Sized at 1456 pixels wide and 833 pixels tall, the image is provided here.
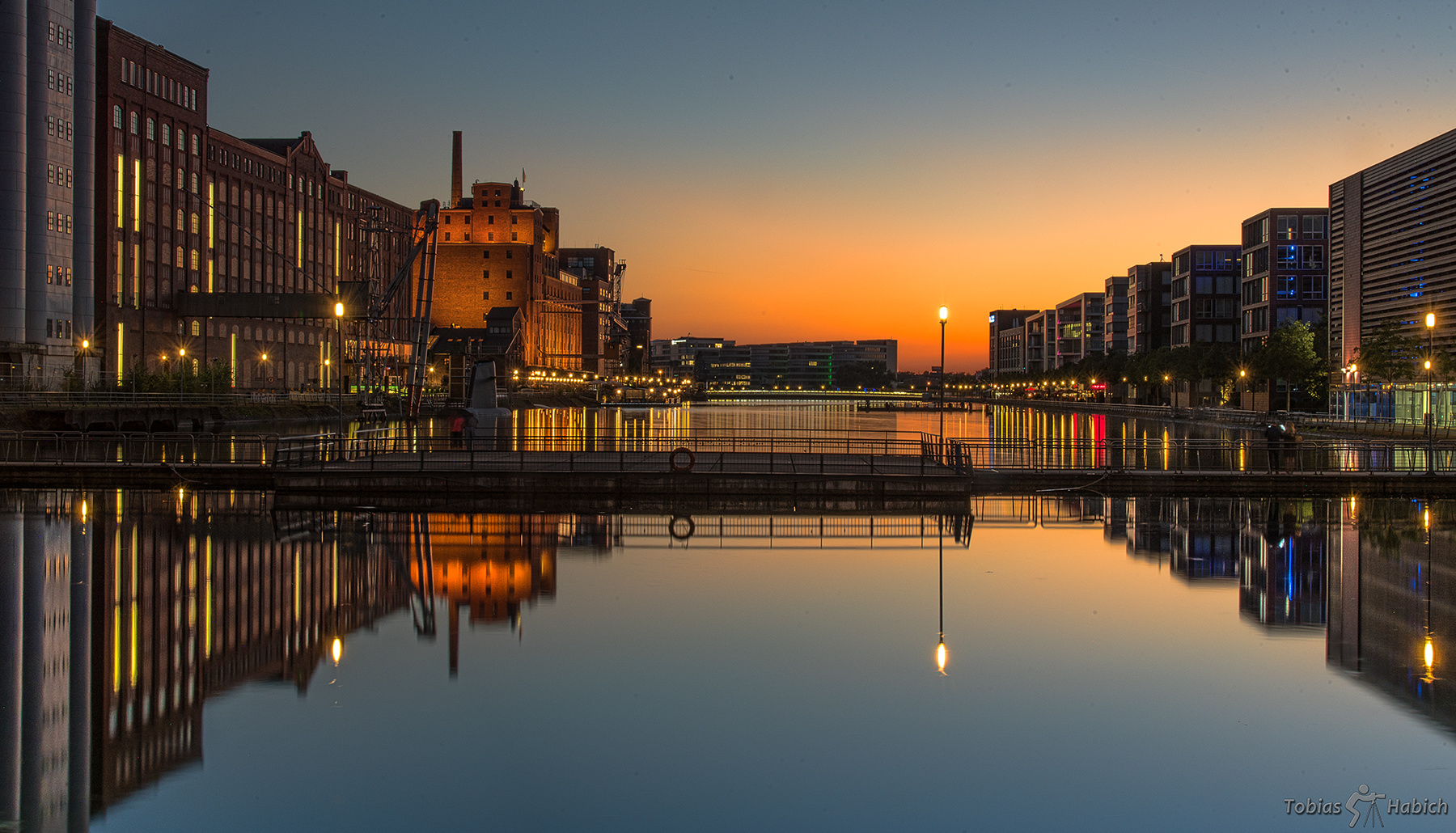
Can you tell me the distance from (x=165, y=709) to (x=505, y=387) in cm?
14262

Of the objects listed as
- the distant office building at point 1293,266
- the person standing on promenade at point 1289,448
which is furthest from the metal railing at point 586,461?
the distant office building at point 1293,266

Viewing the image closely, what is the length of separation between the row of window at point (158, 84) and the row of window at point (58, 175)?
13.4 meters

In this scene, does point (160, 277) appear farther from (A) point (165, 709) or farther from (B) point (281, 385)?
(A) point (165, 709)

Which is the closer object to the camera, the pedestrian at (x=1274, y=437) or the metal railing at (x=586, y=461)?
the metal railing at (x=586, y=461)

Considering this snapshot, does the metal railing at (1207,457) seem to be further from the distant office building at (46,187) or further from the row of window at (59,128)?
the row of window at (59,128)

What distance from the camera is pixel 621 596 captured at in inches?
786

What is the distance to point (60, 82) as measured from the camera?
274 ft

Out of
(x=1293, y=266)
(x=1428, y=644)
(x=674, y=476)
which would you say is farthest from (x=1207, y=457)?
(x=1293, y=266)

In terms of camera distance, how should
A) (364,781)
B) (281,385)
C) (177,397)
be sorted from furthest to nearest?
1. (281,385)
2. (177,397)
3. (364,781)

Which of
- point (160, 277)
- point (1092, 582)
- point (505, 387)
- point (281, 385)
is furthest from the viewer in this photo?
point (505, 387)

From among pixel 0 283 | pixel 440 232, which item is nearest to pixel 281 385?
pixel 0 283

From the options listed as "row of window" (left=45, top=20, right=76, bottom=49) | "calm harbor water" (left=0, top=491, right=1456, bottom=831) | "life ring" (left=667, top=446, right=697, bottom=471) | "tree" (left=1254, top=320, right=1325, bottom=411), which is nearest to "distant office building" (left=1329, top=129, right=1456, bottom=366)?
"tree" (left=1254, top=320, right=1325, bottom=411)

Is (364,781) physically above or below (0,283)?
below

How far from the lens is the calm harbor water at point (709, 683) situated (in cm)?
1056
